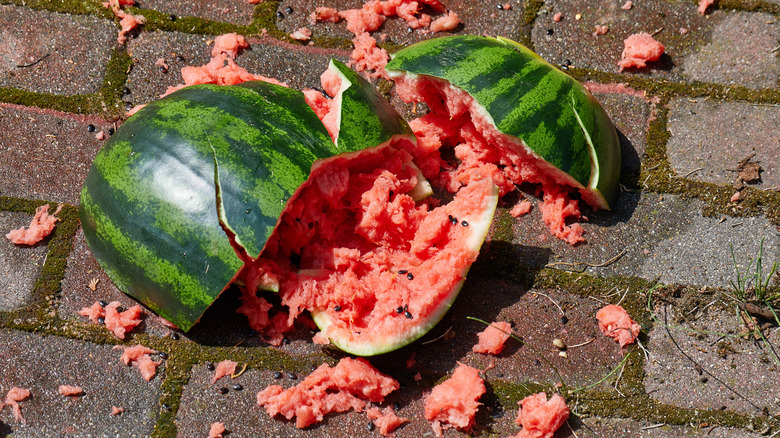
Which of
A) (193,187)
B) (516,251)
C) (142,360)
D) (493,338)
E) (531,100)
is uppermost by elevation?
(531,100)

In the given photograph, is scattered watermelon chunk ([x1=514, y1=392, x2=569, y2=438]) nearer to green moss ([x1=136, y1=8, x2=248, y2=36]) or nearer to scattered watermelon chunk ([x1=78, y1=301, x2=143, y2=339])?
scattered watermelon chunk ([x1=78, y1=301, x2=143, y2=339])

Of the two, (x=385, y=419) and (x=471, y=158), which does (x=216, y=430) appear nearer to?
(x=385, y=419)

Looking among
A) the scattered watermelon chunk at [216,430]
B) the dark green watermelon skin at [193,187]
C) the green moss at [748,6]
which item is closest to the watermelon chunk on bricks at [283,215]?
the dark green watermelon skin at [193,187]

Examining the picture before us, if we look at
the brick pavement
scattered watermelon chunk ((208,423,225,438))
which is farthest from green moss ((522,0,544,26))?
scattered watermelon chunk ((208,423,225,438))

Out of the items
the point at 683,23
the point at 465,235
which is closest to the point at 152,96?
the point at 465,235

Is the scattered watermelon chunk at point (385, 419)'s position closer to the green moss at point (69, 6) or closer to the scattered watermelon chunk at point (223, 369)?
the scattered watermelon chunk at point (223, 369)

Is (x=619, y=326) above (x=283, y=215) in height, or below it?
below

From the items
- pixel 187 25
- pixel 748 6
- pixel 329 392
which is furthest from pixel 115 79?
pixel 748 6
